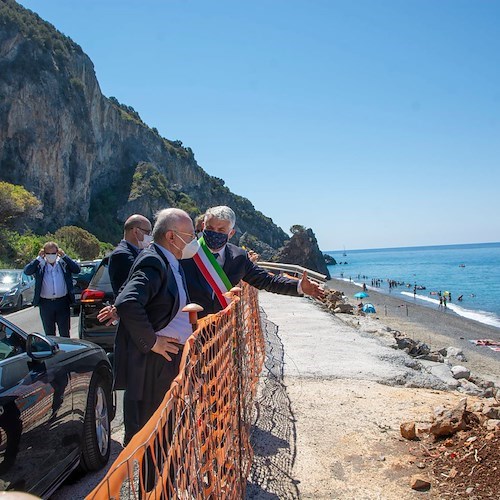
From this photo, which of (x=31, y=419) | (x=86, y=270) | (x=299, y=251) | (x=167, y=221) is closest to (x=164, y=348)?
(x=167, y=221)

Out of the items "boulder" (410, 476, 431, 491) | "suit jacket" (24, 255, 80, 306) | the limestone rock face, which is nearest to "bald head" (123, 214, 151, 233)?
"suit jacket" (24, 255, 80, 306)

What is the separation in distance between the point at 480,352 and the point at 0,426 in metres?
24.6

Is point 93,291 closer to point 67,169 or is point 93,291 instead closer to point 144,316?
point 144,316

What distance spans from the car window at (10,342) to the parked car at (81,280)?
4.49 m

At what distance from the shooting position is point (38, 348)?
3607 millimetres

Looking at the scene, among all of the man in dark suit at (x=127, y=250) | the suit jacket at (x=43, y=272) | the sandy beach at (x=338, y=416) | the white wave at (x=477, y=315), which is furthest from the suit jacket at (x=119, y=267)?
the white wave at (x=477, y=315)

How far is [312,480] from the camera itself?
4.10 metres

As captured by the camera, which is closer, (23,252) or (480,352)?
(480,352)

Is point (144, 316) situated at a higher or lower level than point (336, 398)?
higher

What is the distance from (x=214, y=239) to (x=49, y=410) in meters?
1.69

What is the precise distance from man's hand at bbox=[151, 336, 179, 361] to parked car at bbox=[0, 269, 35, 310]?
43.3 feet

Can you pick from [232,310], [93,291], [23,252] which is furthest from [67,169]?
[232,310]

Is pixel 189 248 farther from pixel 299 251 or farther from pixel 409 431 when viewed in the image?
pixel 299 251

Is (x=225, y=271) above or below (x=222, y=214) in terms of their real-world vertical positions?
below
